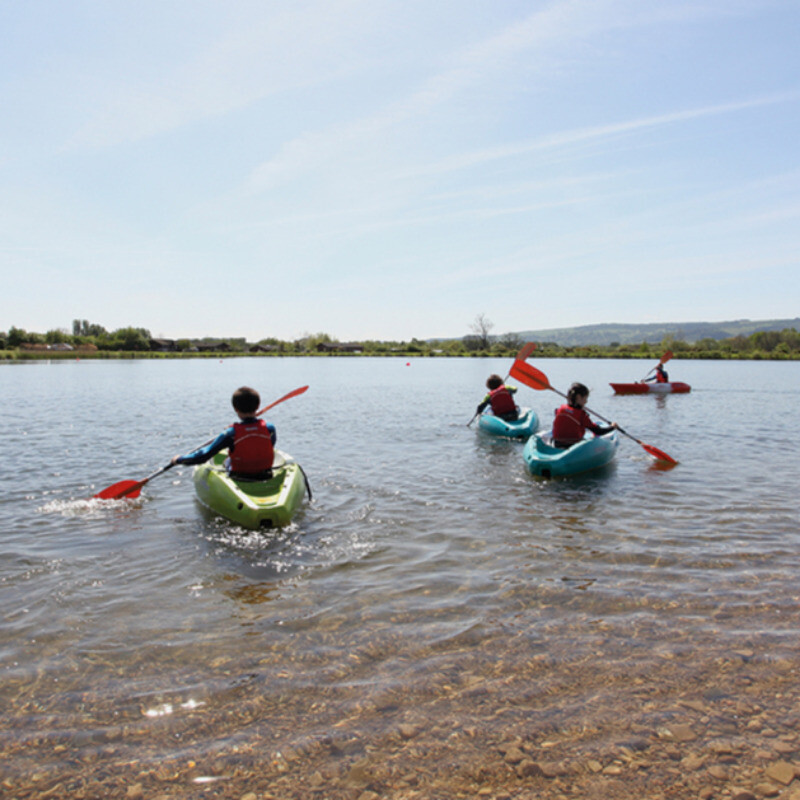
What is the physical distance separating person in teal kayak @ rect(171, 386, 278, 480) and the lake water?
0.78m

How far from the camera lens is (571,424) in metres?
9.84

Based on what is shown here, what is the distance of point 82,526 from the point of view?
7.15m

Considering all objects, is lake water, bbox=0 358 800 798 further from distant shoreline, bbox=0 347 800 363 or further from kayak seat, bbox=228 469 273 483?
distant shoreline, bbox=0 347 800 363

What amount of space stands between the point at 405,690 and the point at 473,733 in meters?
0.54

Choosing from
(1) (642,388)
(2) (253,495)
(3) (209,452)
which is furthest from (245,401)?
(1) (642,388)

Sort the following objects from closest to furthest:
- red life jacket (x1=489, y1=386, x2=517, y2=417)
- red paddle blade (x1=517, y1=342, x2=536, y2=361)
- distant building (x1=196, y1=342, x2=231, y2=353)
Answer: red paddle blade (x1=517, y1=342, x2=536, y2=361) < red life jacket (x1=489, y1=386, x2=517, y2=417) < distant building (x1=196, y1=342, x2=231, y2=353)

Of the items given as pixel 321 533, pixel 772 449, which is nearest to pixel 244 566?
pixel 321 533

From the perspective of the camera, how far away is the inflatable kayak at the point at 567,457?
9.33m

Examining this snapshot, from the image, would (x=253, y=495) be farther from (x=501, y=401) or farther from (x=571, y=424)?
(x=501, y=401)

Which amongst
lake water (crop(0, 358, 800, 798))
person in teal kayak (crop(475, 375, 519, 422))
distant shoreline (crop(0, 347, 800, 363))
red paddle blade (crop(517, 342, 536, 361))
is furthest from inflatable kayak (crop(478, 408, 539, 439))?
distant shoreline (crop(0, 347, 800, 363))

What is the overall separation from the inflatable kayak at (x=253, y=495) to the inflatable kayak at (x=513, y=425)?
21.5ft

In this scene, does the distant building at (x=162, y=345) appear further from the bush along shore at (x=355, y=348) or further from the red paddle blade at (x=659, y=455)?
the red paddle blade at (x=659, y=455)

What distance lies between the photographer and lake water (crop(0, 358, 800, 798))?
303 cm

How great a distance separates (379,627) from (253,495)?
10.5ft
